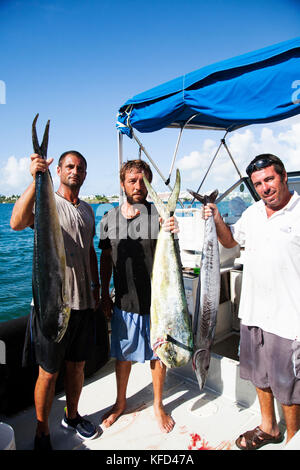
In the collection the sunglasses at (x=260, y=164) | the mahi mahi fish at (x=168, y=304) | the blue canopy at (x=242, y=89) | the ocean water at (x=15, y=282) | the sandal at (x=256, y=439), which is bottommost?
→ the ocean water at (x=15, y=282)

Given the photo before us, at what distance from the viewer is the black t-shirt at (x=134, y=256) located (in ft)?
7.21

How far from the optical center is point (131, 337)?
2.26 metres

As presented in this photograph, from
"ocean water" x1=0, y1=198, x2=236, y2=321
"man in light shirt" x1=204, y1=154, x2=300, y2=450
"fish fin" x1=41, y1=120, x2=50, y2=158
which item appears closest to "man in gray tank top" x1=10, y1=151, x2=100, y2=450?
"fish fin" x1=41, y1=120, x2=50, y2=158

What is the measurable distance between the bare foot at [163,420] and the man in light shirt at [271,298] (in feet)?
1.66

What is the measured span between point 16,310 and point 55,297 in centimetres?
1045

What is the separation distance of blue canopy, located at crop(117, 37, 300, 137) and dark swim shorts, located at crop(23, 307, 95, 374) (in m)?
2.01

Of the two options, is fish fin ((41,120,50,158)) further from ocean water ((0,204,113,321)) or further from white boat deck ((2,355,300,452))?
ocean water ((0,204,113,321))

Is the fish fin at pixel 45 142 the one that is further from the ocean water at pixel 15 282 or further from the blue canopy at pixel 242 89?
the ocean water at pixel 15 282

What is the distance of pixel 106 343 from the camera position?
10.3 feet

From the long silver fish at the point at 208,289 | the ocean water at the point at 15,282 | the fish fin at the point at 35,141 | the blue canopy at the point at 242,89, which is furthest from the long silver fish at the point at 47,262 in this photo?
the ocean water at the point at 15,282

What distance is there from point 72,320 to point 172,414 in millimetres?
1210

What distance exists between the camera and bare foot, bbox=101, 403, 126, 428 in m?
2.30

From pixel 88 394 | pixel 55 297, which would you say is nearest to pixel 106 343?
pixel 88 394
